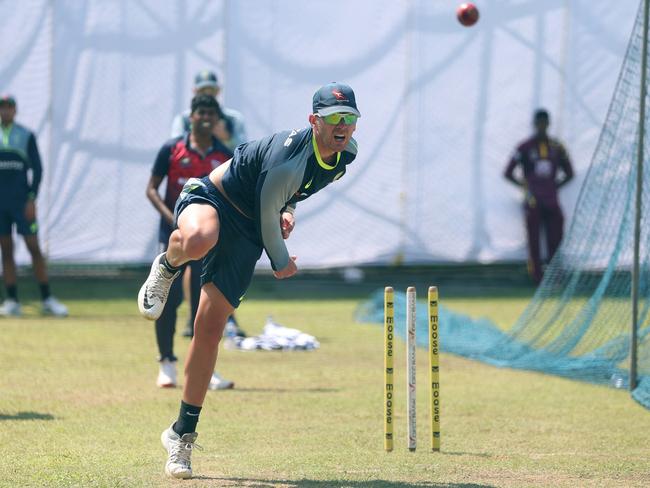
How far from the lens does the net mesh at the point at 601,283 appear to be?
9938mm

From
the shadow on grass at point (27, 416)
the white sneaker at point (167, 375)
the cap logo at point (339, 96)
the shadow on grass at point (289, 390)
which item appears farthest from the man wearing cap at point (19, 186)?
the cap logo at point (339, 96)

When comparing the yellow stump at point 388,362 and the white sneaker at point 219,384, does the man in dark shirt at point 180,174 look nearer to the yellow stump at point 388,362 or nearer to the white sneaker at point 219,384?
the white sneaker at point 219,384

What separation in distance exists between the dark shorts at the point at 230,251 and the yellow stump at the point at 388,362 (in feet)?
2.89

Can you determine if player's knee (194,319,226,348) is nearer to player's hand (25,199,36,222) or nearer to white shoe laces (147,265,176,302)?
white shoe laces (147,265,176,302)

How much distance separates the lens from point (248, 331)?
13.4 meters

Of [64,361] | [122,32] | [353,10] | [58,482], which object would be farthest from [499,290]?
[58,482]

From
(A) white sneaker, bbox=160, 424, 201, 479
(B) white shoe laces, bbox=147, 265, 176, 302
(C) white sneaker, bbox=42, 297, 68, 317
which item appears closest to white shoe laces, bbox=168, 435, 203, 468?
(A) white sneaker, bbox=160, 424, 201, 479

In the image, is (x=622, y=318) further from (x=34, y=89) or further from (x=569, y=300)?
(x=34, y=89)

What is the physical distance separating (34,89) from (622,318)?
32.8ft

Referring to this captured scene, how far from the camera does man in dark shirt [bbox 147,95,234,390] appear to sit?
31.8ft

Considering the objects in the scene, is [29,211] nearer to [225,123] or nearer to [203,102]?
[225,123]

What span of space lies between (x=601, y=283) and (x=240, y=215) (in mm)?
4808

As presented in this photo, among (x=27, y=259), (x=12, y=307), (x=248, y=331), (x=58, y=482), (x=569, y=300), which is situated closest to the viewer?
(x=58, y=482)

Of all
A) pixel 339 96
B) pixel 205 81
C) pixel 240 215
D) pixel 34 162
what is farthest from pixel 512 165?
pixel 339 96
